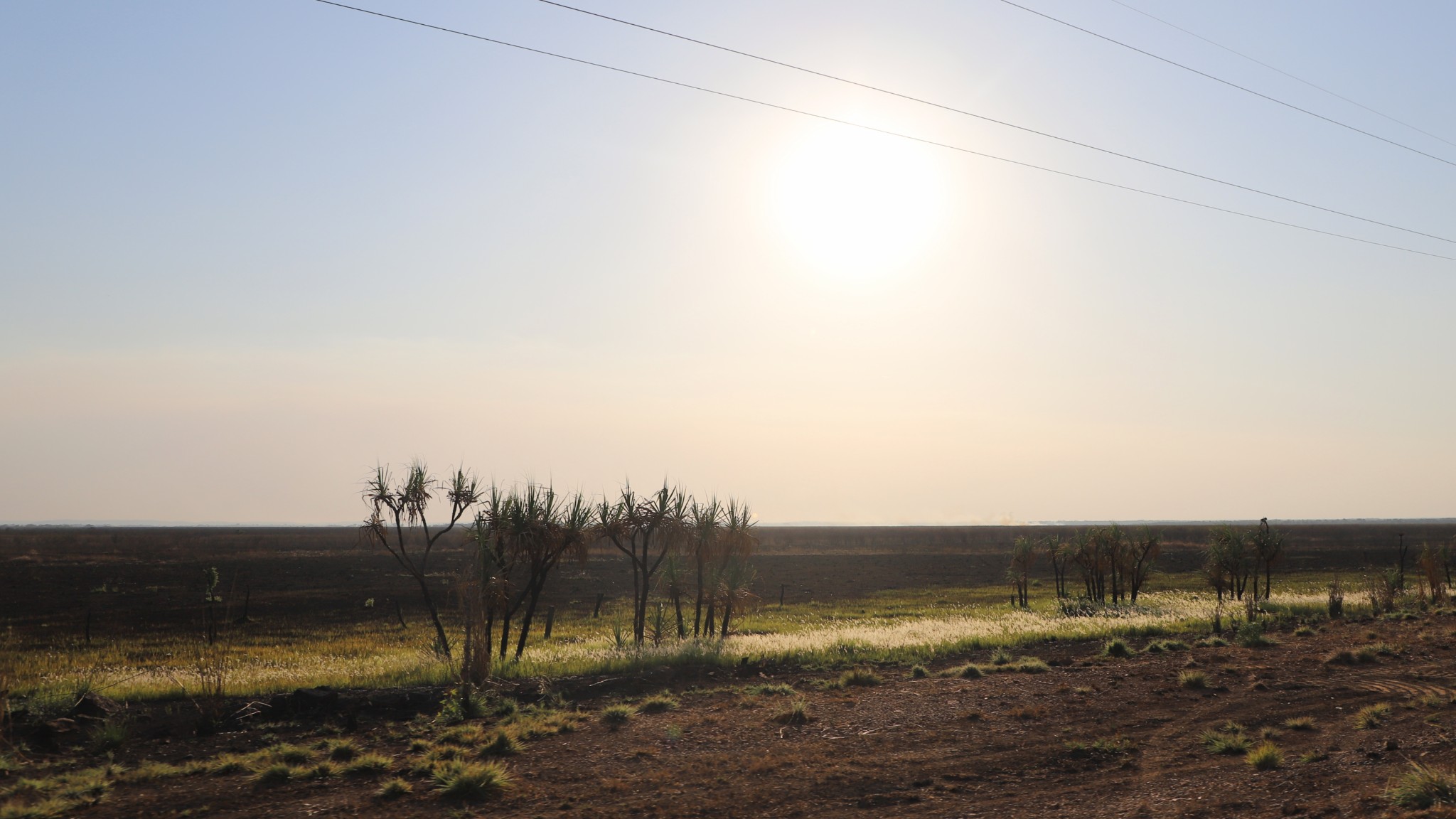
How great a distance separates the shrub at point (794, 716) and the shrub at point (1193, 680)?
6.85m

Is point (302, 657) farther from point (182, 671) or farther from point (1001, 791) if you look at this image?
point (1001, 791)

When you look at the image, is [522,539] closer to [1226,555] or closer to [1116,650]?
[1116,650]

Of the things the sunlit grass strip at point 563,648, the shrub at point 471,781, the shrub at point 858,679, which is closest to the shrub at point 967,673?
the shrub at point 858,679

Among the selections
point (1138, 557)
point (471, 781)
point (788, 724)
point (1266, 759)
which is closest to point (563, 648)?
point (788, 724)

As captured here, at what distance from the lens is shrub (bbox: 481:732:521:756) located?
10812mm

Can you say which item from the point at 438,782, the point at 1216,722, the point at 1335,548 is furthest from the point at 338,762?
the point at 1335,548

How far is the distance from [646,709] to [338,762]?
492 cm

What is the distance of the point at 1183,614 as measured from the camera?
28.1 meters

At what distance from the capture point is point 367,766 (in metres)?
9.96

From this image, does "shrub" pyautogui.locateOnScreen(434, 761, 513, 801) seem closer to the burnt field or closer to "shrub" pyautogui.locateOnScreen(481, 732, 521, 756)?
"shrub" pyautogui.locateOnScreen(481, 732, 521, 756)

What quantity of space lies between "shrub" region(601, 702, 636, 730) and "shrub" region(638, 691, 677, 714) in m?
0.32

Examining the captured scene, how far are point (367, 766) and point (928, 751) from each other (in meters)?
6.68

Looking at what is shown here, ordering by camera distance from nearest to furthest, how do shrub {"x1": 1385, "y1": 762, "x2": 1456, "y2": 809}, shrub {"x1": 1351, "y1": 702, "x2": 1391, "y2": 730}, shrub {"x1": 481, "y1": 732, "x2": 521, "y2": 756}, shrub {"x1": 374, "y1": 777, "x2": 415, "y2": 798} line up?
shrub {"x1": 1385, "y1": 762, "x2": 1456, "y2": 809} < shrub {"x1": 374, "y1": 777, "x2": 415, "y2": 798} < shrub {"x1": 481, "y1": 732, "x2": 521, "y2": 756} < shrub {"x1": 1351, "y1": 702, "x2": 1391, "y2": 730}

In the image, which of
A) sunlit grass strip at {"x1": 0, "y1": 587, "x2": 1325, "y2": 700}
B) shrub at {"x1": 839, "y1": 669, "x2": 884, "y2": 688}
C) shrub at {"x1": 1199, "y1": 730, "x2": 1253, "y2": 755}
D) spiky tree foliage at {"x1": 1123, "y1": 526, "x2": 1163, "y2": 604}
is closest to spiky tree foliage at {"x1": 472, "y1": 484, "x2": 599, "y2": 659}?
sunlit grass strip at {"x1": 0, "y1": 587, "x2": 1325, "y2": 700}
